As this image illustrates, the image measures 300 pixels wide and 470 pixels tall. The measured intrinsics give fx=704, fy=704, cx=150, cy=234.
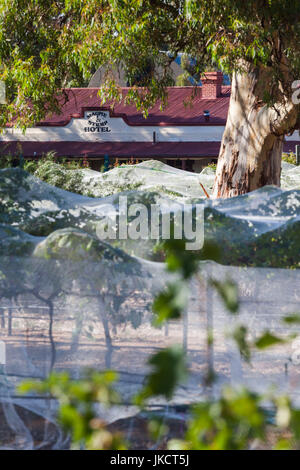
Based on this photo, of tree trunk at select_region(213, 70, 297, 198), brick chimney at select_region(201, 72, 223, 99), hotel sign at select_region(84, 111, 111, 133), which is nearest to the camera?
tree trunk at select_region(213, 70, 297, 198)

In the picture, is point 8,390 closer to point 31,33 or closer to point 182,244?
point 182,244

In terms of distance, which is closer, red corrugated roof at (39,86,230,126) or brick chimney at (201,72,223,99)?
red corrugated roof at (39,86,230,126)

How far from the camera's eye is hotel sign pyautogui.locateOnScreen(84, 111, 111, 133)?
25.9 m

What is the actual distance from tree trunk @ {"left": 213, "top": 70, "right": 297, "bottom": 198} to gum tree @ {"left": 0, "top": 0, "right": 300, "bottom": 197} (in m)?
0.02

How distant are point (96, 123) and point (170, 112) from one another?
2956 mm

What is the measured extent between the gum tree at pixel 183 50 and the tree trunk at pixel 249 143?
0.05 ft

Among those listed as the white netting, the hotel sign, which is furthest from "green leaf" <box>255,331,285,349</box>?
the hotel sign

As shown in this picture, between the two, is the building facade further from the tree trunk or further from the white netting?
the white netting

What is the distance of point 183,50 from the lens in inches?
442

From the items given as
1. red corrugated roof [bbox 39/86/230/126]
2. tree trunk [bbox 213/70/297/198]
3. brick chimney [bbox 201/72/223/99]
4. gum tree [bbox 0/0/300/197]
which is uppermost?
gum tree [bbox 0/0/300/197]

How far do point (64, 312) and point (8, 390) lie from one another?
0.60 meters

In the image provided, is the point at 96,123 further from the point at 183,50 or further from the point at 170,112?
the point at 183,50

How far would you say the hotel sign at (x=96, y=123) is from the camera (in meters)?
25.9

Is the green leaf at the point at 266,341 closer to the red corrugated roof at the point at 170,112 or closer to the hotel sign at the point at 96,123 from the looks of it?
the red corrugated roof at the point at 170,112
